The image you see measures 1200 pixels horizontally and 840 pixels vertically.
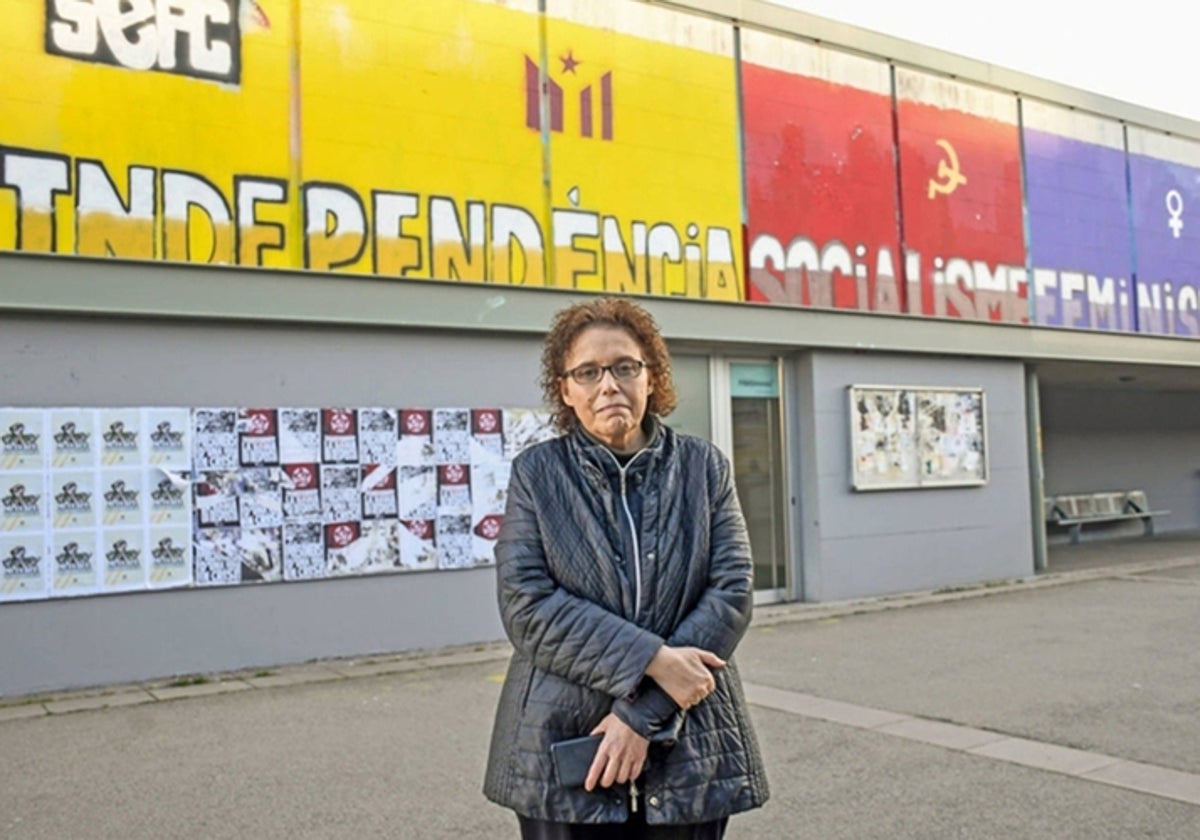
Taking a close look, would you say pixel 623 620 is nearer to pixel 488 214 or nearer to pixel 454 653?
pixel 454 653

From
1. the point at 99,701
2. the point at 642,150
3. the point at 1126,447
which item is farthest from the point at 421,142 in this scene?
the point at 1126,447

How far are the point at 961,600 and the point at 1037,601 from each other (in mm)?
771

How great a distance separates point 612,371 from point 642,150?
895cm

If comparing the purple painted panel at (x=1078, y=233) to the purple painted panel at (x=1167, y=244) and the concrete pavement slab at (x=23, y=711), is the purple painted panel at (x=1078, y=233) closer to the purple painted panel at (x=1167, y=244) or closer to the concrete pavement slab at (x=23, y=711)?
the purple painted panel at (x=1167, y=244)

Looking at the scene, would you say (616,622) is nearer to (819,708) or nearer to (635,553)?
(635,553)

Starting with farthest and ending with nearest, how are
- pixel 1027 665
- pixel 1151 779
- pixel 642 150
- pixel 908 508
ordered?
pixel 908 508, pixel 642 150, pixel 1027 665, pixel 1151 779

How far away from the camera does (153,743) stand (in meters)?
6.73

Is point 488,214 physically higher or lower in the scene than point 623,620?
higher

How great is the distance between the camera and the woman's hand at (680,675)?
2562mm

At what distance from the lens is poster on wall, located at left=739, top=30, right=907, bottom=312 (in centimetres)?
1245

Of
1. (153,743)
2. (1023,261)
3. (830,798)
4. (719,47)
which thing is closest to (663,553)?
(830,798)

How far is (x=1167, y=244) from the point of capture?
17062 millimetres

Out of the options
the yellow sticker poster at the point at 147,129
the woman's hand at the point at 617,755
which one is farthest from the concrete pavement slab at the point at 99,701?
the woman's hand at the point at 617,755

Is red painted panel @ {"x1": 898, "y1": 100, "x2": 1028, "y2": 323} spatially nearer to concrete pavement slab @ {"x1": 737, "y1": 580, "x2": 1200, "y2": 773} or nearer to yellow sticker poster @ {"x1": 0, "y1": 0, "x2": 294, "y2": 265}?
concrete pavement slab @ {"x1": 737, "y1": 580, "x2": 1200, "y2": 773}
